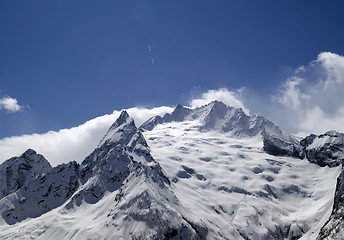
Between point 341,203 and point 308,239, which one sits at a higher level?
point 341,203

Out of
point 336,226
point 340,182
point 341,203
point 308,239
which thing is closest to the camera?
point 336,226

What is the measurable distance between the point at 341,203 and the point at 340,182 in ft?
83.2

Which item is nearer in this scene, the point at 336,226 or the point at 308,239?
the point at 336,226

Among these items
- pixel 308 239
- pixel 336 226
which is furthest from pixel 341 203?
pixel 308 239

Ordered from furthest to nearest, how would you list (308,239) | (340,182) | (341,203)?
(308,239), (340,182), (341,203)

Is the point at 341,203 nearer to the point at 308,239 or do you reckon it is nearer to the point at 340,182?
the point at 340,182

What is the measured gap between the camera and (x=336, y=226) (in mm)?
125688

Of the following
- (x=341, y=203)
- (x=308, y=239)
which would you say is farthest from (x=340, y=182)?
(x=308, y=239)

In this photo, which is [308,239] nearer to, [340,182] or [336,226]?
[340,182]

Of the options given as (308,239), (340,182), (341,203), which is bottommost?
(308,239)

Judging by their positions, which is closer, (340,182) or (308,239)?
(340,182)

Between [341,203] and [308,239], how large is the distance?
56.8 m

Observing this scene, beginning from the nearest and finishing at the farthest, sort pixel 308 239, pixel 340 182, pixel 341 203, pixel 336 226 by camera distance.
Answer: pixel 336 226 → pixel 341 203 → pixel 340 182 → pixel 308 239

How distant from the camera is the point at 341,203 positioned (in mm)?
141375
